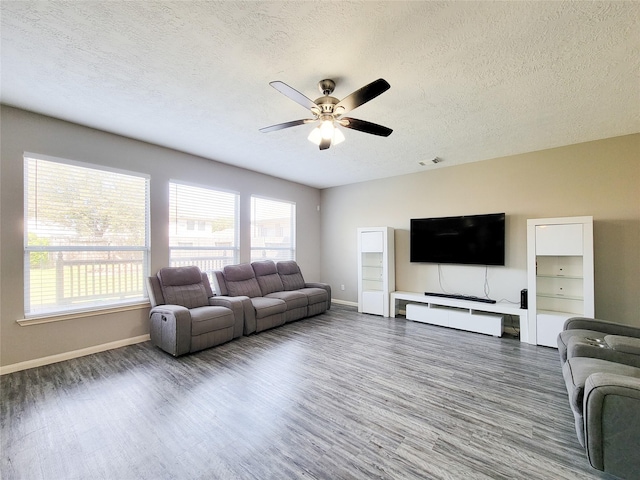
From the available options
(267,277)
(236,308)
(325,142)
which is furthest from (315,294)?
(325,142)

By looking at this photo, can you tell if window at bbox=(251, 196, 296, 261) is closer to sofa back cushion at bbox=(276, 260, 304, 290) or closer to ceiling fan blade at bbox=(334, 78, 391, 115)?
sofa back cushion at bbox=(276, 260, 304, 290)

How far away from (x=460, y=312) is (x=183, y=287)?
171 inches

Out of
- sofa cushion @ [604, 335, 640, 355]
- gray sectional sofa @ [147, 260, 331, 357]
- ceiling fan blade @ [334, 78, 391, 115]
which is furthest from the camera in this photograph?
gray sectional sofa @ [147, 260, 331, 357]

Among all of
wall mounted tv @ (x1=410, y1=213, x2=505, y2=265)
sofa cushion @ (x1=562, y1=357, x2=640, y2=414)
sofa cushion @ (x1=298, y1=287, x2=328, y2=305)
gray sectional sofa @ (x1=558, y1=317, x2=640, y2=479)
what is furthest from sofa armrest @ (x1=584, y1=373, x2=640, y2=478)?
sofa cushion @ (x1=298, y1=287, x2=328, y2=305)

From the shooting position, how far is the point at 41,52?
202 cm

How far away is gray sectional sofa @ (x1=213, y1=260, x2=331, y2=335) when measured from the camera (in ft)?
13.5

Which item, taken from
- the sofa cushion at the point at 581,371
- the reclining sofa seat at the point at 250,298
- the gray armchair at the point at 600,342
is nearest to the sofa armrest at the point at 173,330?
the reclining sofa seat at the point at 250,298

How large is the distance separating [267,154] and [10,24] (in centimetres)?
276

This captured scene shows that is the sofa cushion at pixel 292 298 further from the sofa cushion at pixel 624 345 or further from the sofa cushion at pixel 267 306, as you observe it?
the sofa cushion at pixel 624 345

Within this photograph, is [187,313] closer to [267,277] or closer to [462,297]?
[267,277]

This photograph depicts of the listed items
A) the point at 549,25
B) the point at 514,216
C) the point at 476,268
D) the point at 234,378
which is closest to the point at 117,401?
the point at 234,378

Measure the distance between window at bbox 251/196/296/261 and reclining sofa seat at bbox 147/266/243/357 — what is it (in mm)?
1530

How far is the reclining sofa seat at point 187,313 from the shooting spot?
321 cm

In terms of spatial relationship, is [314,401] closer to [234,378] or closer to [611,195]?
[234,378]
